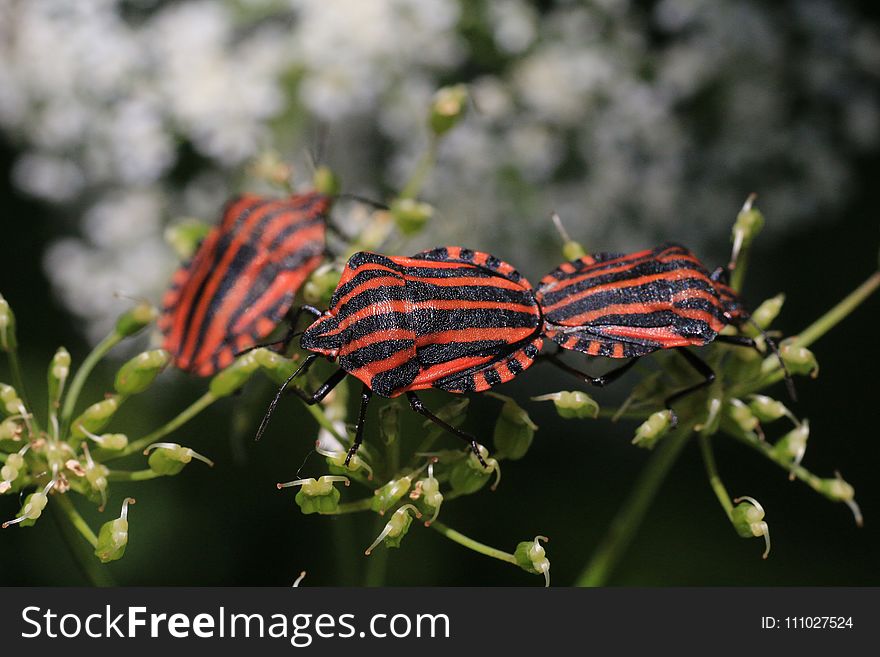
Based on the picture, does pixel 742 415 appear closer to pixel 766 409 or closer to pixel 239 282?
pixel 766 409

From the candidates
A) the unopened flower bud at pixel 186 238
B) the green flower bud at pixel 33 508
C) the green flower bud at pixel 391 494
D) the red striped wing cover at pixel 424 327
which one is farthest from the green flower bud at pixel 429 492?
the unopened flower bud at pixel 186 238

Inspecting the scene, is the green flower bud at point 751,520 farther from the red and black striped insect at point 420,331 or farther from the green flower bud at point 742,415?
the red and black striped insect at point 420,331

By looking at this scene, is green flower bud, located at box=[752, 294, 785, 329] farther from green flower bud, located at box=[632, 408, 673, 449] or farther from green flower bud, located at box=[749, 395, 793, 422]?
green flower bud, located at box=[632, 408, 673, 449]

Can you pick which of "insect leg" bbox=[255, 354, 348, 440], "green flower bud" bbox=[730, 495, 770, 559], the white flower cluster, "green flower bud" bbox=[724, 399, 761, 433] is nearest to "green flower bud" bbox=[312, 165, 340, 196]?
the white flower cluster

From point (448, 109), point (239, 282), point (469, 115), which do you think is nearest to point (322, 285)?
point (239, 282)

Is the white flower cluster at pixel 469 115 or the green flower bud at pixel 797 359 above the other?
the white flower cluster at pixel 469 115

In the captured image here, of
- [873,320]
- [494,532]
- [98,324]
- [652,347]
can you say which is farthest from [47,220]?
[873,320]
